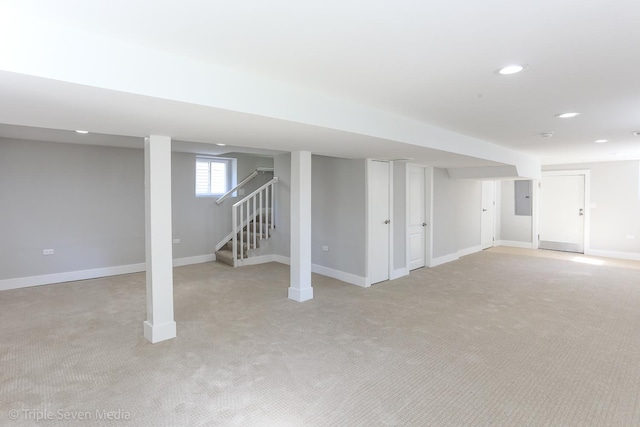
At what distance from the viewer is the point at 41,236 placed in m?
5.24

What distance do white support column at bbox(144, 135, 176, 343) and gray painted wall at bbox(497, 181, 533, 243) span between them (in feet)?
28.7

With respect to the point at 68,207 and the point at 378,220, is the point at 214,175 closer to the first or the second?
the point at 68,207

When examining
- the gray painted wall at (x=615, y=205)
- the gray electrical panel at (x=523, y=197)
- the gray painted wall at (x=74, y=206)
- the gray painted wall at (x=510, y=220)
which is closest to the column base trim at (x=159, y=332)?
the gray painted wall at (x=74, y=206)

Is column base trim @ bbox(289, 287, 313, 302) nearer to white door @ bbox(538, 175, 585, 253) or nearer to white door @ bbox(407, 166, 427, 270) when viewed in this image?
white door @ bbox(407, 166, 427, 270)

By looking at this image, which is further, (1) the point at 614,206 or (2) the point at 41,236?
(1) the point at 614,206

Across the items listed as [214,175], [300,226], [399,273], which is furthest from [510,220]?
[214,175]

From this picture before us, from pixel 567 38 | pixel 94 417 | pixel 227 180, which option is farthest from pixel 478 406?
pixel 227 180

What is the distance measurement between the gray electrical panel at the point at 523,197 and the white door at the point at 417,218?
3.98 m

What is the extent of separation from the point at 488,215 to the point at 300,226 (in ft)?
20.9

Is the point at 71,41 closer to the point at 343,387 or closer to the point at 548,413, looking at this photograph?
the point at 343,387

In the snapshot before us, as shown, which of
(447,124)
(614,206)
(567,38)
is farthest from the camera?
(614,206)

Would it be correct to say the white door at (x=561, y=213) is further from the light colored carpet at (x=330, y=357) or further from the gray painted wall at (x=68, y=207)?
the gray painted wall at (x=68, y=207)

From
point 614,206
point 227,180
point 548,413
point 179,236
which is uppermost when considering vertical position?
point 227,180

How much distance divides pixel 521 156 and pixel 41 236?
26.6 ft
